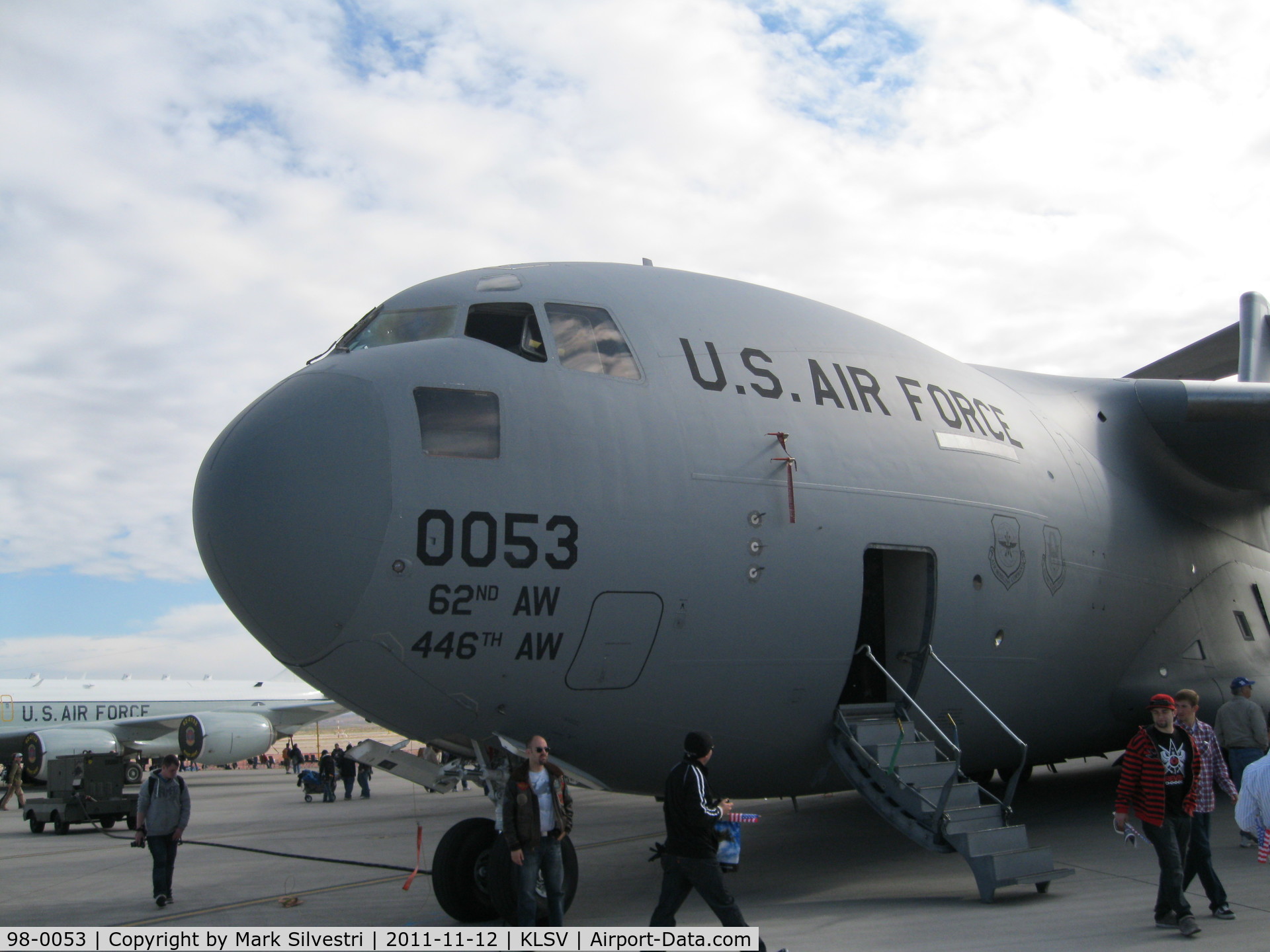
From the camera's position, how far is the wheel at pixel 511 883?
672cm

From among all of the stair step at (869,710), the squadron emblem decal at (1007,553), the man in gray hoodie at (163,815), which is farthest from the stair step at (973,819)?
the man in gray hoodie at (163,815)

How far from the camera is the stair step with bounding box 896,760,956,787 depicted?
25.5ft

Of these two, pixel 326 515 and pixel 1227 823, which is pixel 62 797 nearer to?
pixel 326 515

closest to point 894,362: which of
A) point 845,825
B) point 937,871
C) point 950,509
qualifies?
point 950,509

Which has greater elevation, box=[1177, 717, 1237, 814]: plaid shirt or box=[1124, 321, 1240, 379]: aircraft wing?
box=[1124, 321, 1240, 379]: aircraft wing

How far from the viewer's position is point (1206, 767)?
6973 mm

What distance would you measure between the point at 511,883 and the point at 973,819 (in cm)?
350

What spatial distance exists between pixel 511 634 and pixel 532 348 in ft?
6.99

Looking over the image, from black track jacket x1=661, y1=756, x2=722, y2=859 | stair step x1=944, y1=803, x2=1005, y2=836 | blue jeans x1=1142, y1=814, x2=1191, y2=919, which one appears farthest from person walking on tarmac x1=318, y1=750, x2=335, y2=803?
blue jeans x1=1142, y1=814, x2=1191, y2=919

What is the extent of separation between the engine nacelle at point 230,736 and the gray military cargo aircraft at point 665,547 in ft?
90.4

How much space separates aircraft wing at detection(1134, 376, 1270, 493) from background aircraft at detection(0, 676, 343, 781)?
27112 millimetres

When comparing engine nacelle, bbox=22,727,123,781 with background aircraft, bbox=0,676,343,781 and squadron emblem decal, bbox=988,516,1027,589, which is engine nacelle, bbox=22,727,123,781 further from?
squadron emblem decal, bbox=988,516,1027,589

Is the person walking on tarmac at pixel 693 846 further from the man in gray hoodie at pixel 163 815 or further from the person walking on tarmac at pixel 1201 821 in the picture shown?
the man in gray hoodie at pixel 163 815

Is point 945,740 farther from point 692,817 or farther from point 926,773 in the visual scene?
point 692,817
